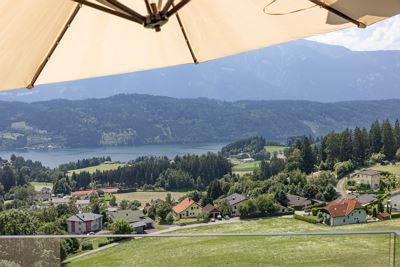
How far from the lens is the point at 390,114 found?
12662 centimetres

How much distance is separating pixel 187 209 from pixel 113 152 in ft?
169

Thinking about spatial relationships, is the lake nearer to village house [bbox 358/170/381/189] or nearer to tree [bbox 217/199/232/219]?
tree [bbox 217/199/232/219]

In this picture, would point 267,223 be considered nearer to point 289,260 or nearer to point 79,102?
point 289,260

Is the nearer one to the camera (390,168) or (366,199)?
(366,199)

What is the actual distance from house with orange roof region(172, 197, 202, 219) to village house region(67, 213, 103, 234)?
622 cm

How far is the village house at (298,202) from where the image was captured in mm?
40188

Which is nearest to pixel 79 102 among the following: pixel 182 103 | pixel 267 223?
pixel 182 103

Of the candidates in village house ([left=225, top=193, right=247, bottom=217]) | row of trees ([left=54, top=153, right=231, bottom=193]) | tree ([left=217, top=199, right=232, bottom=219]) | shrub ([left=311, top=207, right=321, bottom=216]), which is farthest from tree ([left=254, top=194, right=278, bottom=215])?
row of trees ([left=54, top=153, right=231, bottom=193])

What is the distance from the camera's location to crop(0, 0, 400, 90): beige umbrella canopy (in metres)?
1.90

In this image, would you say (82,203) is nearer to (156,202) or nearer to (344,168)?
(156,202)

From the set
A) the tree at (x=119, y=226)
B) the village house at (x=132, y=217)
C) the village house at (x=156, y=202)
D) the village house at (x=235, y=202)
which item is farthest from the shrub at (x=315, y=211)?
the tree at (x=119, y=226)

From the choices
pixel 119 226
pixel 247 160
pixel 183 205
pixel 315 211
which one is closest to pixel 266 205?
pixel 315 211

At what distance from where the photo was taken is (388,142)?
4628 cm

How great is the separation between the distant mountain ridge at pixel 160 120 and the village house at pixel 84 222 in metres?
63.8
